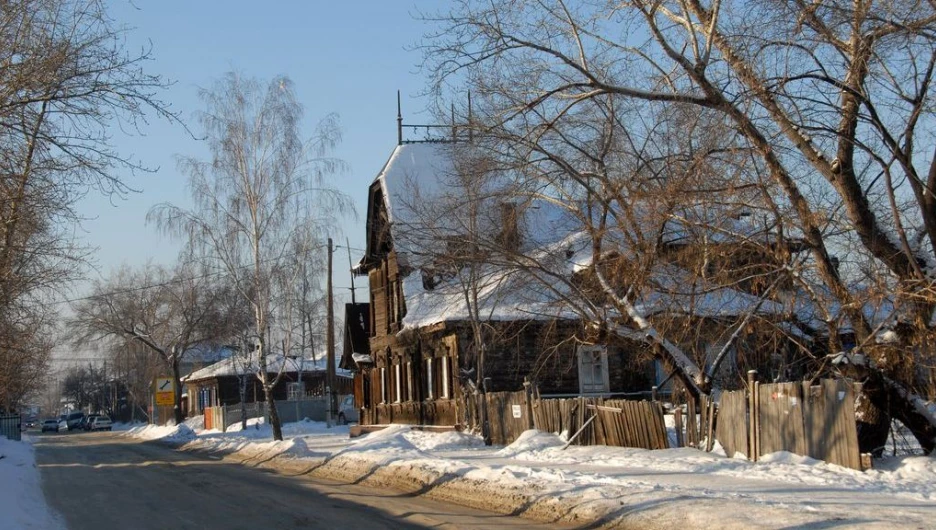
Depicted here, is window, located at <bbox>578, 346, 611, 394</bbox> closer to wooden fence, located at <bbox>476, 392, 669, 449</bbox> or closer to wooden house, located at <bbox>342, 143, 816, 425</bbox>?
wooden house, located at <bbox>342, 143, 816, 425</bbox>

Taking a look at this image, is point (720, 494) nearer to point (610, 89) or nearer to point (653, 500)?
point (653, 500)

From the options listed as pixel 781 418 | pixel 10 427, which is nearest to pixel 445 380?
pixel 781 418

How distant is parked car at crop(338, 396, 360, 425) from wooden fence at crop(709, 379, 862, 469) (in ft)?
131

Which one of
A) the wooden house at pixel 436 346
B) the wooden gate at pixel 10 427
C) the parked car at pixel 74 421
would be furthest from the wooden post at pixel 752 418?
the parked car at pixel 74 421

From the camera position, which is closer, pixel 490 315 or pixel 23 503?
pixel 23 503

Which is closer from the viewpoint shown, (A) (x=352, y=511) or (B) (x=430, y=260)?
(A) (x=352, y=511)

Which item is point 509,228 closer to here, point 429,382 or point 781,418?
point 781,418

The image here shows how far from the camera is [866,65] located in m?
14.2

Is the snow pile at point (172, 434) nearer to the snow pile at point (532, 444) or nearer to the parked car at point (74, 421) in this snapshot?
the snow pile at point (532, 444)

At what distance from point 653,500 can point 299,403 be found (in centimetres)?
4998

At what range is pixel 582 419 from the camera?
22.4 m

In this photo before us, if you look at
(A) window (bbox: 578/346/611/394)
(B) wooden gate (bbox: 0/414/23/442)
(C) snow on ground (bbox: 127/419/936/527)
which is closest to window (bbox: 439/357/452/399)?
(A) window (bbox: 578/346/611/394)

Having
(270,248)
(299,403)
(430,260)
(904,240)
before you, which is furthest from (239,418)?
(904,240)

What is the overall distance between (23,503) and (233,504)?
3.69m
